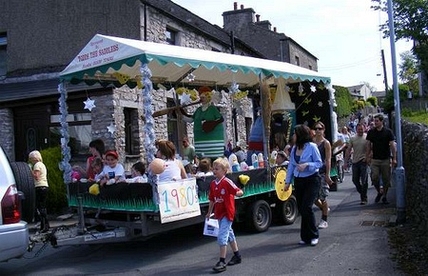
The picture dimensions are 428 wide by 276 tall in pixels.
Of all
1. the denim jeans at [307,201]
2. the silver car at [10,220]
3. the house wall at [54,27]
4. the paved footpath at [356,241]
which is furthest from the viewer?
the house wall at [54,27]

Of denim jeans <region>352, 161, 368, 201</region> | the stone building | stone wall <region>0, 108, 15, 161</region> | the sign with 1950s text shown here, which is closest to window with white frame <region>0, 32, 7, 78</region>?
the stone building

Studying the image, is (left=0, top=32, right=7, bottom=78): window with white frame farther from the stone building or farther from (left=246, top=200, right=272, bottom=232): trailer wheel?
(left=246, top=200, right=272, bottom=232): trailer wheel

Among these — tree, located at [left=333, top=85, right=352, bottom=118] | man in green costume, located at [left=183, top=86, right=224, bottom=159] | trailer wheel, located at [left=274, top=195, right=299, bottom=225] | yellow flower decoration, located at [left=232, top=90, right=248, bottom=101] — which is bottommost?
trailer wheel, located at [left=274, top=195, right=299, bottom=225]

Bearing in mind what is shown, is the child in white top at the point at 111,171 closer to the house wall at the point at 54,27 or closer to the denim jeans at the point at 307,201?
the denim jeans at the point at 307,201

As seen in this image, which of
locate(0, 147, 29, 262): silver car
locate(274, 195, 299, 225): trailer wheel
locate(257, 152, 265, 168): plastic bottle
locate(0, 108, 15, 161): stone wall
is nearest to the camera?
locate(0, 147, 29, 262): silver car

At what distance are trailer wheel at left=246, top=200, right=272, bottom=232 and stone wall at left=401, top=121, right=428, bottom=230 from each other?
2448 mm

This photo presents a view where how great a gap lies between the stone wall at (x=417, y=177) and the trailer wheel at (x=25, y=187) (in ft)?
17.9

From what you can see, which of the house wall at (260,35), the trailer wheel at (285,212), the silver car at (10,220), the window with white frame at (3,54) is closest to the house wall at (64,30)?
the window with white frame at (3,54)

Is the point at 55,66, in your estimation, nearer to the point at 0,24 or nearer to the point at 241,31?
the point at 0,24

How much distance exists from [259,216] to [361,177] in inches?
135

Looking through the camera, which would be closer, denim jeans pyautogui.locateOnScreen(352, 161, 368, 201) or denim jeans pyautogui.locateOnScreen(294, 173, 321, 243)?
denim jeans pyautogui.locateOnScreen(294, 173, 321, 243)

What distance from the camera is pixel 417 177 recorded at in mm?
7695

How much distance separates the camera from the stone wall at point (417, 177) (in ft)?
22.9

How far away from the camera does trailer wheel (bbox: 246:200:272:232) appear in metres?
8.51
